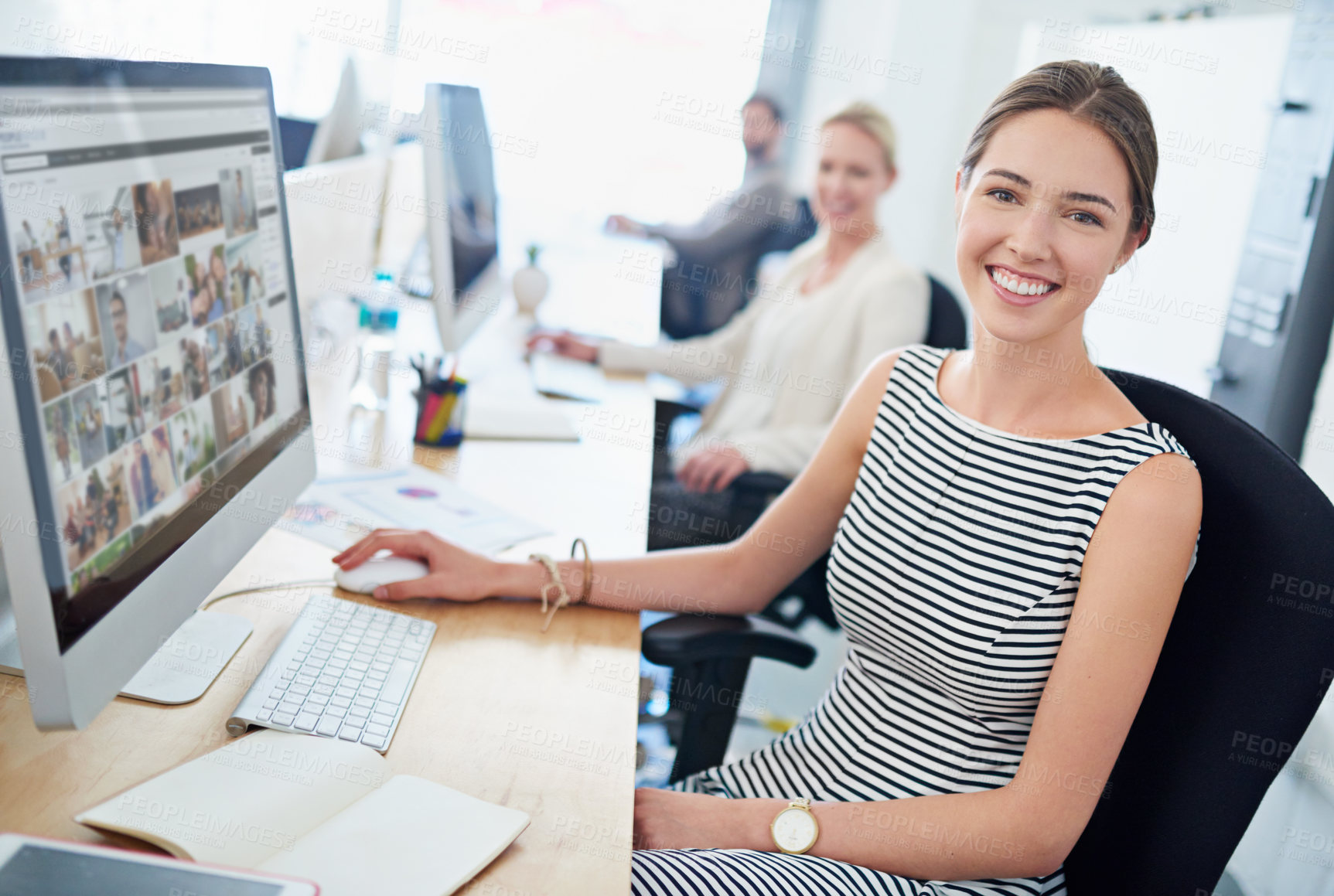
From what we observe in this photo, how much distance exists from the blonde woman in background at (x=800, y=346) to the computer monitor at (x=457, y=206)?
1.18 ft

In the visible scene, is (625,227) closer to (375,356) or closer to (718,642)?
(375,356)

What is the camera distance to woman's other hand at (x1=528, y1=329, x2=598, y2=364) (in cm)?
236

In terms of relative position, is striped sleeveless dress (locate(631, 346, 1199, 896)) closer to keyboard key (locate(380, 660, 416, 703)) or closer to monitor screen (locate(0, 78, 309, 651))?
keyboard key (locate(380, 660, 416, 703))

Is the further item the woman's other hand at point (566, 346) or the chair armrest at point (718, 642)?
the woman's other hand at point (566, 346)

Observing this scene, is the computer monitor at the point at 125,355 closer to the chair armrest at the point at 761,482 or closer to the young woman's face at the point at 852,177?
the chair armrest at the point at 761,482

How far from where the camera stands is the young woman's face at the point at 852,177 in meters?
2.41

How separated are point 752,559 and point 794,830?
1.17 feet

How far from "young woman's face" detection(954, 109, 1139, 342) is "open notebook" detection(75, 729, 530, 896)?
728 millimetres

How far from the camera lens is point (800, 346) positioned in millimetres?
2316

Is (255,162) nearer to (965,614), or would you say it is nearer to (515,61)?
(965,614)

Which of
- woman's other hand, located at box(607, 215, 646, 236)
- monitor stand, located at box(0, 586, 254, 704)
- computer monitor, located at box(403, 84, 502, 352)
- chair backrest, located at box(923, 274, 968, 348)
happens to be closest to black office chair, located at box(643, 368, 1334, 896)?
monitor stand, located at box(0, 586, 254, 704)

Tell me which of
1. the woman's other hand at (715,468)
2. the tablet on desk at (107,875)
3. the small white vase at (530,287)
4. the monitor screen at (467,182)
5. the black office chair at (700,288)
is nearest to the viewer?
the tablet on desk at (107,875)

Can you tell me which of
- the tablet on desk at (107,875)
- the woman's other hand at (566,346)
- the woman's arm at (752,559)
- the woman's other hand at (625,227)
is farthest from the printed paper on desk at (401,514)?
the woman's other hand at (625,227)

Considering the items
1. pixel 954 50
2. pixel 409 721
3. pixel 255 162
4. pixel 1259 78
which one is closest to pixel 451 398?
pixel 255 162
